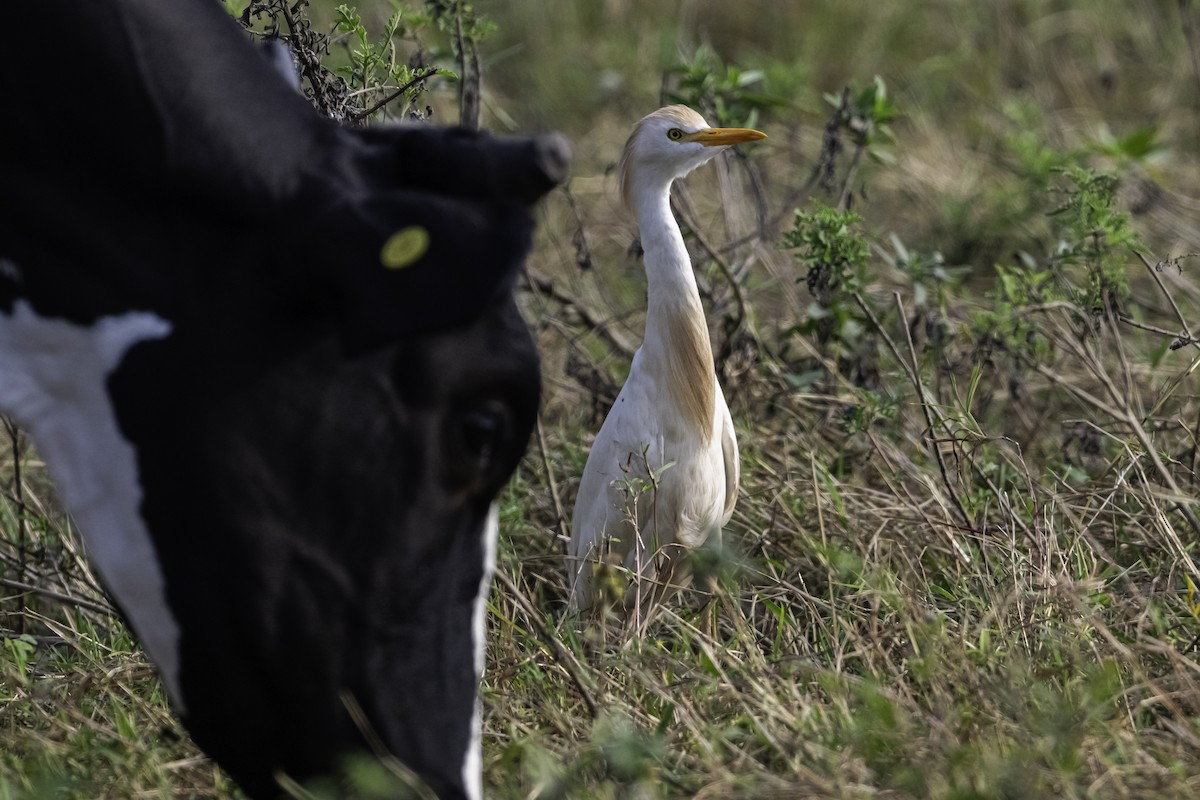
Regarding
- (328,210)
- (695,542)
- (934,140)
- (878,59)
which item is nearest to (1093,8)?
(878,59)

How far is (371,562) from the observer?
184cm

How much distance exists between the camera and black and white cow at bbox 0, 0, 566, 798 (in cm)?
176

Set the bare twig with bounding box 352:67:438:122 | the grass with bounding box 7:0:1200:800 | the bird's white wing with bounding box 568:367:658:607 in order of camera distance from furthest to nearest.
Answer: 1. the bird's white wing with bounding box 568:367:658:607
2. the bare twig with bounding box 352:67:438:122
3. the grass with bounding box 7:0:1200:800

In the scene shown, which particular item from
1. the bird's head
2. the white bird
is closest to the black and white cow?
the white bird

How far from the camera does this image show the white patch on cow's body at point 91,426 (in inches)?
70.3

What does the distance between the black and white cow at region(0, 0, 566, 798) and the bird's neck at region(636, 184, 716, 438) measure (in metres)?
1.90

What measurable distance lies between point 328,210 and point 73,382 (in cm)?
40

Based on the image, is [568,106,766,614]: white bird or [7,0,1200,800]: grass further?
[568,106,766,614]: white bird

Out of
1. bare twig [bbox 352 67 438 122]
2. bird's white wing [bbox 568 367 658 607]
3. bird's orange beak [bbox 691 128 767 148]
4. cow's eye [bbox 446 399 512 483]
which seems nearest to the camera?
cow's eye [bbox 446 399 512 483]

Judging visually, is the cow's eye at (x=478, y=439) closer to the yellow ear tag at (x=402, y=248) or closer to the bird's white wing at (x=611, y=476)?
the yellow ear tag at (x=402, y=248)

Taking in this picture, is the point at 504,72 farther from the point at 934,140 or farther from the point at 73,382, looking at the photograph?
the point at 73,382

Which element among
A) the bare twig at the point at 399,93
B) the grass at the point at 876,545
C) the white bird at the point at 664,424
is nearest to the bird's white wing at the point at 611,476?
the white bird at the point at 664,424

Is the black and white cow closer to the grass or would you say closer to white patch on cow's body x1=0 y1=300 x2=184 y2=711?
white patch on cow's body x1=0 y1=300 x2=184 y2=711

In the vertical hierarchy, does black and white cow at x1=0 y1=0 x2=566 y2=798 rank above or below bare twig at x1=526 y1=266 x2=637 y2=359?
above
